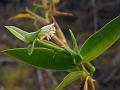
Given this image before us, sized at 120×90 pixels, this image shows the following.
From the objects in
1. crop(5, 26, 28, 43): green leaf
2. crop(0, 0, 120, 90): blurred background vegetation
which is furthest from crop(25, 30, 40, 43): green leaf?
crop(0, 0, 120, 90): blurred background vegetation

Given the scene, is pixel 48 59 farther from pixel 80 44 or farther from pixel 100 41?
pixel 80 44

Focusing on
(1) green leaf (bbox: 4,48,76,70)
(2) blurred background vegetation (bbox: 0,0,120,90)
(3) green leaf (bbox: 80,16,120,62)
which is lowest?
(2) blurred background vegetation (bbox: 0,0,120,90)

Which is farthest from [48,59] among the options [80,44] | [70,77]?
[80,44]

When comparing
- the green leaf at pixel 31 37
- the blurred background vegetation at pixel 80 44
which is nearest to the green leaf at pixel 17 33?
the green leaf at pixel 31 37

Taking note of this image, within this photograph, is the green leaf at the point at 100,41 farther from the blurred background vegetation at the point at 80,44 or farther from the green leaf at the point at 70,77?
the blurred background vegetation at the point at 80,44

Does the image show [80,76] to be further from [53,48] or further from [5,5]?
[5,5]

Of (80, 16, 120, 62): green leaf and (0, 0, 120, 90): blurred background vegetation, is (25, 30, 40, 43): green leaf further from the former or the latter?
(0, 0, 120, 90): blurred background vegetation
